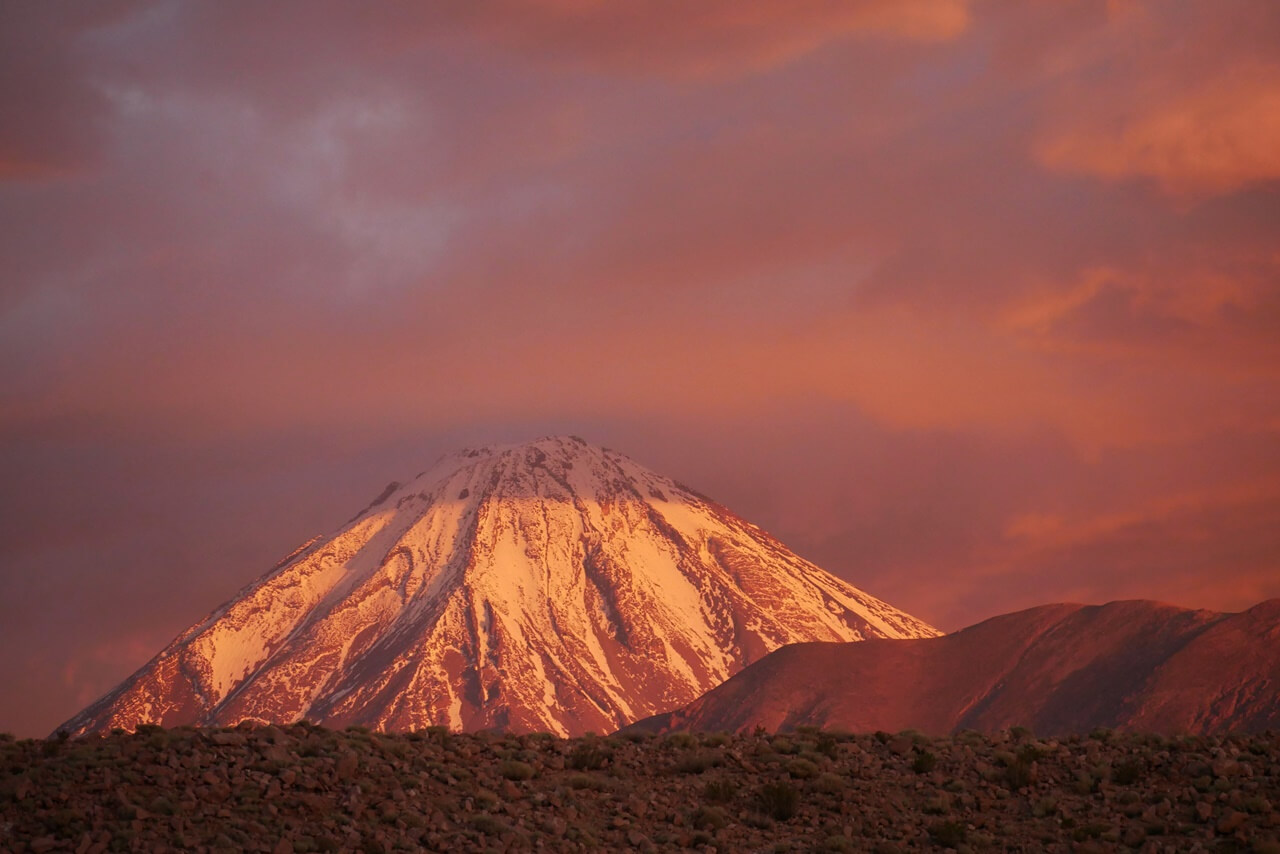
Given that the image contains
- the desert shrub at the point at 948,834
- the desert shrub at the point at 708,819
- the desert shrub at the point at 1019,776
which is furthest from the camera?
the desert shrub at the point at 1019,776

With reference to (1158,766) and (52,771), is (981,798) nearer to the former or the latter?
(1158,766)

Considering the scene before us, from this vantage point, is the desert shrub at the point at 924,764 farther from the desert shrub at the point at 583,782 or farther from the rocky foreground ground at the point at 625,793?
the desert shrub at the point at 583,782

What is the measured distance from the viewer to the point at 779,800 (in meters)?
28.6

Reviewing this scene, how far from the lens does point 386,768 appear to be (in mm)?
27703

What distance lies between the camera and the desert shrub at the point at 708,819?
27578 millimetres

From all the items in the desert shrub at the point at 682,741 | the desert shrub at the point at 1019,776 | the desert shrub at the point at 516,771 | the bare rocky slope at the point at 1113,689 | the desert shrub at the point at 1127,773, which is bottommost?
the desert shrub at the point at 1127,773

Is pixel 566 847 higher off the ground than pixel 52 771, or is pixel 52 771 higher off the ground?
pixel 52 771

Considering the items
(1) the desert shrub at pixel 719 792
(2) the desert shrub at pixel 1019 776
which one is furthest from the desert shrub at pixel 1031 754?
(1) the desert shrub at pixel 719 792

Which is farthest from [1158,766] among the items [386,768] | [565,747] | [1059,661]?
[1059,661]

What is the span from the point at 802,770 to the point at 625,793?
3.95 m

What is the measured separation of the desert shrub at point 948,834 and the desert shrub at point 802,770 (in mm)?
3181

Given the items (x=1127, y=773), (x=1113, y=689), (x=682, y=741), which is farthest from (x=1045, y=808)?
(x=1113, y=689)

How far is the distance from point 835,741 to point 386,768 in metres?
11.2

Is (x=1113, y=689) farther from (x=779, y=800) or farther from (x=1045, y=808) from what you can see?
(x=779, y=800)
